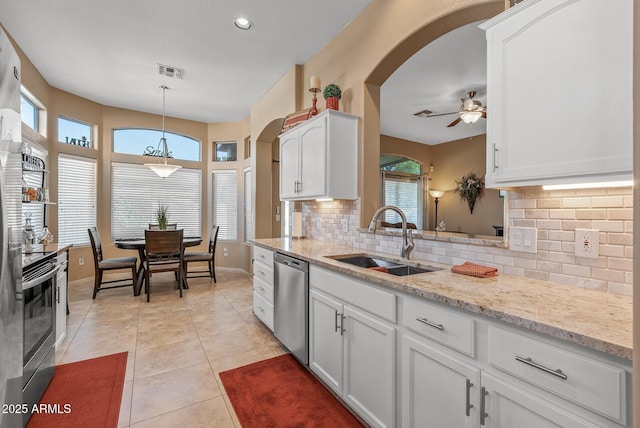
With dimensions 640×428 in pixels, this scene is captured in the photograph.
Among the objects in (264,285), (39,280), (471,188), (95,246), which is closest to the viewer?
(39,280)

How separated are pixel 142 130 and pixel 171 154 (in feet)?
2.16

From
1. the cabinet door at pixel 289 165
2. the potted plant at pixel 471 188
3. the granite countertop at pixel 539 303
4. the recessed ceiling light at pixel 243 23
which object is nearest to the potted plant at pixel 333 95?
the cabinet door at pixel 289 165

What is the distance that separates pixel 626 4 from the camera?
999 mm

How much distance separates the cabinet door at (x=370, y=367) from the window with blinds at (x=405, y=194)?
16.7ft

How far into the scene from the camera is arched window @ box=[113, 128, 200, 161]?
18.0ft

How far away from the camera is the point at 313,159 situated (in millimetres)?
2809

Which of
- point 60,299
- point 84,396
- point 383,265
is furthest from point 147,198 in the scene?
point 383,265

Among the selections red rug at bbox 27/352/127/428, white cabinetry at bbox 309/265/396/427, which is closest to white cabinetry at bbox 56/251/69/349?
red rug at bbox 27/352/127/428

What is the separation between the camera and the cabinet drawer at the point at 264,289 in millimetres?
2900

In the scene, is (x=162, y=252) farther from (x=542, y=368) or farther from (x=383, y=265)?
(x=542, y=368)

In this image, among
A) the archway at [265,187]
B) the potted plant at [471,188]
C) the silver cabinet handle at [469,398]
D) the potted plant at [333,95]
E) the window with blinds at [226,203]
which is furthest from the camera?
the potted plant at [471,188]

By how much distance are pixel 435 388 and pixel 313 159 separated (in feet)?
6.77

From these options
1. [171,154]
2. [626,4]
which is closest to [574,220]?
[626,4]

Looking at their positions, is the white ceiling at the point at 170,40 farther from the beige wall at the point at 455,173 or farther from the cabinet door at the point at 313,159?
the beige wall at the point at 455,173
